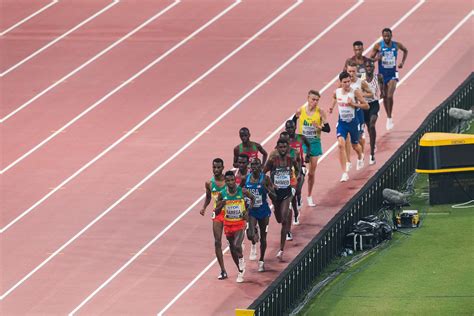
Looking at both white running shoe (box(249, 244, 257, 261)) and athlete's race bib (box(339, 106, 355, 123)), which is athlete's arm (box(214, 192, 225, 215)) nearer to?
white running shoe (box(249, 244, 257, 261))

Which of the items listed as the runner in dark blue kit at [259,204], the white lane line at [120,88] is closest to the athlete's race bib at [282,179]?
the runner in dark blue kit at [259,204]

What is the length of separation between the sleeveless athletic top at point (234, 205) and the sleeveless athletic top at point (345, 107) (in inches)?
182

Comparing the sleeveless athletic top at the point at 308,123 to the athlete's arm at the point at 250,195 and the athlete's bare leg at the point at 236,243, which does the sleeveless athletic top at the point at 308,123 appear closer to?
the athlete's arm at the point at 250,195

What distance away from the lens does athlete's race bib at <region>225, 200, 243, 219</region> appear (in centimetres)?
2356

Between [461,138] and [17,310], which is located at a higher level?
[461,138]

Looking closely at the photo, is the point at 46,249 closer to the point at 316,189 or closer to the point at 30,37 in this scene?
the point at 316,189

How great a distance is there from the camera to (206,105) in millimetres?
33625

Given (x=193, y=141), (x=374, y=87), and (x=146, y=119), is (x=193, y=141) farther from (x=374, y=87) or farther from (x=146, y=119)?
(x=374, y=87)

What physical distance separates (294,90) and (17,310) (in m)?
12.0

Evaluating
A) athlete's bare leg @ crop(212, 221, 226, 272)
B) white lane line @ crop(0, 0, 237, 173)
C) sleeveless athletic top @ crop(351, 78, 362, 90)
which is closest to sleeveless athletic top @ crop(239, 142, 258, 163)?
athlete's bare leg @ crop(212, 221, 226, 272)

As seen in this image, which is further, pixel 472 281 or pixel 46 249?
pixel 46 249

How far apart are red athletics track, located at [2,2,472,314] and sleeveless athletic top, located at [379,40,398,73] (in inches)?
50.3

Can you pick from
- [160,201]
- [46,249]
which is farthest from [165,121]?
[46,249]

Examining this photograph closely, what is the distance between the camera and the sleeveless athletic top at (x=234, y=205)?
2353cm
